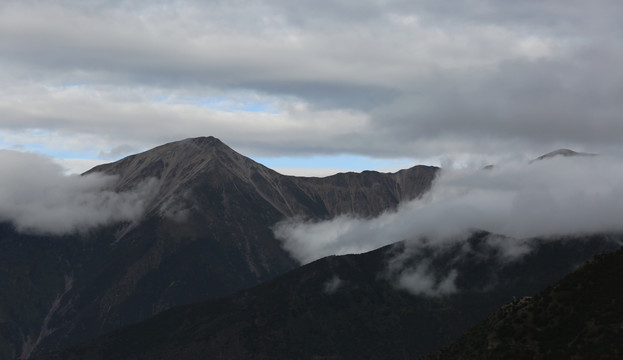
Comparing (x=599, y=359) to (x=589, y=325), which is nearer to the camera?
(x=599, y=359)

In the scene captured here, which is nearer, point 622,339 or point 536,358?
point 622,339

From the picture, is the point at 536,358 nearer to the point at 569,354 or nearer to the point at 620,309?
the point at 569,354

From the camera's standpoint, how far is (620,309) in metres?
198

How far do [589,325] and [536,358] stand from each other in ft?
48.8

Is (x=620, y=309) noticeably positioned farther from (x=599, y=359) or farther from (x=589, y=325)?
(x=599, y=359)

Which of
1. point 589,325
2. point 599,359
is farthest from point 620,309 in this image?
point 599,359

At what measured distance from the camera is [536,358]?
199m

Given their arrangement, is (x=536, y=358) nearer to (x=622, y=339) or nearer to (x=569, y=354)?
(x=569, y=354)

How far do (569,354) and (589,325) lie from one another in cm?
1030

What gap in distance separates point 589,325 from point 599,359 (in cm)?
1756

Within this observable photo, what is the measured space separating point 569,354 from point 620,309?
59.5ft

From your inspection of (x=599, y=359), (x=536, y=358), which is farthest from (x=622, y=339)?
(x=536, y=358)

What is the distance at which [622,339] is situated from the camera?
604ft

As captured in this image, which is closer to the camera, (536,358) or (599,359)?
(599,359)
